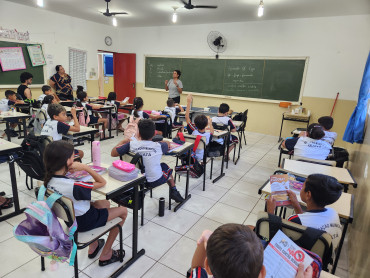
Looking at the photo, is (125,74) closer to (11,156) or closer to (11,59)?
(11,59)

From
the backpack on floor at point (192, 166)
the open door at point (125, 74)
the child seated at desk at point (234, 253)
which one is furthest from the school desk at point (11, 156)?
the open door at point (125, 74)

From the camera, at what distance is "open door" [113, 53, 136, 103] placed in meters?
8.36

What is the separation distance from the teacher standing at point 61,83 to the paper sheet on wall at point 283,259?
6642 millimetres

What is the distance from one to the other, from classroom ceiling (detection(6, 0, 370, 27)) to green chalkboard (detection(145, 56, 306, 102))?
1.06m

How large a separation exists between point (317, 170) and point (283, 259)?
63.2 inches

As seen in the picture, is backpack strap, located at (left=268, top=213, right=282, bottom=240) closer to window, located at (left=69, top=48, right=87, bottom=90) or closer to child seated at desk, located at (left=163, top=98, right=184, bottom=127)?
child seated at desk, located at (left=163, top=98, right=184, bottom=127)

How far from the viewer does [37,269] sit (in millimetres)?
1789

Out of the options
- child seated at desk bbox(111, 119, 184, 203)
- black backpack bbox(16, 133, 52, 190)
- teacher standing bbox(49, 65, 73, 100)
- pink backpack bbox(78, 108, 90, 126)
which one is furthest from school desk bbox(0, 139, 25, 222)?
teacher standing bbox(49, 65, 73, 100)

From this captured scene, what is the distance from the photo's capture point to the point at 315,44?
5586mm

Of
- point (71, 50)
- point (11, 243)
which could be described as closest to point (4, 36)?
point (71, 50)

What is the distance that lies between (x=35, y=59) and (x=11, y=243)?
5.60 m

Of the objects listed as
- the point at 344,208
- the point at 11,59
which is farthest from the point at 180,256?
the point at 11,59

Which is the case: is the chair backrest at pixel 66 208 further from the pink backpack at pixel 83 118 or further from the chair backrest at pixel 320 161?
the pink backpack at pixel 83 118

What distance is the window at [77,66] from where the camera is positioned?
705 cm
